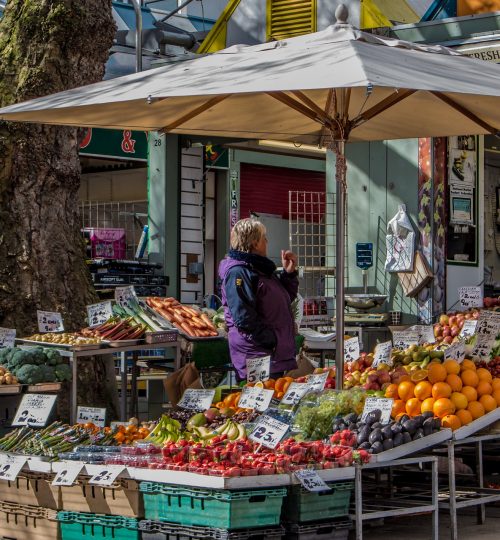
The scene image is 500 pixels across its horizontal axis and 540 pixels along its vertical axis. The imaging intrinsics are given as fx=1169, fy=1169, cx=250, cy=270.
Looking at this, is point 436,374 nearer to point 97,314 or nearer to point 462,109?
point 462,109

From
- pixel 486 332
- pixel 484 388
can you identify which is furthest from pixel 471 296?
pixel 484 388

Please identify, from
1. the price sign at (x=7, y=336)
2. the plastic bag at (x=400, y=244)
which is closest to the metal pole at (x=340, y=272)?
the price sign at (x=7, y=336)

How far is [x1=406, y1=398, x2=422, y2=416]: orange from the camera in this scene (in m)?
6.91

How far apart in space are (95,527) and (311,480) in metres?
1.24

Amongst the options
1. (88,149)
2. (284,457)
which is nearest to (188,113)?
(284,457)

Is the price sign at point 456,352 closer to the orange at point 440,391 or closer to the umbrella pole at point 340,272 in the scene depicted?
the orange at point 440,391

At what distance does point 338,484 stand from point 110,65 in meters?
11.5

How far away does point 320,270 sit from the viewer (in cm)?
1343

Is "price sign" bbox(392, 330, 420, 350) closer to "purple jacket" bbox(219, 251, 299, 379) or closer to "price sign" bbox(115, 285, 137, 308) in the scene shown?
"purple jacket" bbox(219, 251, 299, 379)

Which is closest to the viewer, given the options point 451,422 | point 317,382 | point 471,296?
point 451,422

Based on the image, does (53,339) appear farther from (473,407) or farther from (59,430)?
(473,407)

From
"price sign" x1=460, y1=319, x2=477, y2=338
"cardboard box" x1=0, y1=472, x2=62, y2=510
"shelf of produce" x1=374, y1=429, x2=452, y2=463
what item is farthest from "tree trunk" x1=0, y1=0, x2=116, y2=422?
"shelf of produce" x1=374, y1=429, x2=452, y2=463

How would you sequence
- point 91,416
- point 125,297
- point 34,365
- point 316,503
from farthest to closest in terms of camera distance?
1. point 125,297
2. point 34,365
3. point 91,416
4. point 316,503

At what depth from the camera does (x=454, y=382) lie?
708 cm
